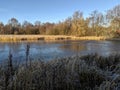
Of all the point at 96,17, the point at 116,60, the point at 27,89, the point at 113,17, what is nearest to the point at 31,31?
the point at 96,17

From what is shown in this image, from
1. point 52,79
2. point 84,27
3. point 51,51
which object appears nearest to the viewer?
point 52,79

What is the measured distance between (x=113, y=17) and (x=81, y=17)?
352 inches

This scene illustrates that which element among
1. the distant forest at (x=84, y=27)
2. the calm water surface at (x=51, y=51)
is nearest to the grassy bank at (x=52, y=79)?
the calm water surface at (x=51, y=51)

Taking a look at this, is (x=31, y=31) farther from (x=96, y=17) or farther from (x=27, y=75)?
(x=27, y=75)

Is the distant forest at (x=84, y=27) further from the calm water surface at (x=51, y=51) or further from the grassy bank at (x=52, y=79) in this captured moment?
the grassy bank at (x=52, y=79)

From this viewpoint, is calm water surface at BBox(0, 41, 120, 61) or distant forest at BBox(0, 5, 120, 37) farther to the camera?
distant forest at BBox(0, 5, 120, 37)

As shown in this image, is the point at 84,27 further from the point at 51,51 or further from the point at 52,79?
the point at 52,79

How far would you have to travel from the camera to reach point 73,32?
57156 millimetres

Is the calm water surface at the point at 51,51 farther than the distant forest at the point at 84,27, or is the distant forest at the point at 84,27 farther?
the distant forest at the point at 84,27

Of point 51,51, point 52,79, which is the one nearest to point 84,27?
point 51,51

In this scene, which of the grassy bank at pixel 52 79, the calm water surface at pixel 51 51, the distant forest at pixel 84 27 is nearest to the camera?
the grassy bank at pixel 52 79

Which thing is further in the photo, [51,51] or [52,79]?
[51,51]

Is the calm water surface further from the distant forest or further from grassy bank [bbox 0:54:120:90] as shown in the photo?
the distant forest

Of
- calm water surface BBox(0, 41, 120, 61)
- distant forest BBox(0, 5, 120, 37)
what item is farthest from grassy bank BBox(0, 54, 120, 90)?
distant forest BBox(0, 5, 120, 37)
